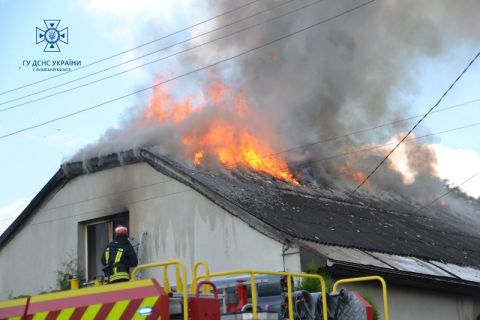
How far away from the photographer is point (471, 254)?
1750 centimetres

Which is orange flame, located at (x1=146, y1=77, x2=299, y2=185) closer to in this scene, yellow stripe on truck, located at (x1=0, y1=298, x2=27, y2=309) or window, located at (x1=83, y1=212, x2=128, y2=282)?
window, located at (x1=83, y1=212, x2=128, y2=282)

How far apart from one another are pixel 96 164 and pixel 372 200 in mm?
8303

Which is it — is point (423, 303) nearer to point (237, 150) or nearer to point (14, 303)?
point (237, 150)

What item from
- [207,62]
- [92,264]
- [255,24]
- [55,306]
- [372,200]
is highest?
[255,24]

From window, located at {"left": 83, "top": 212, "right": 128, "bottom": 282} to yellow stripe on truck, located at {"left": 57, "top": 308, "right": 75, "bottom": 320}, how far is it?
332 inches

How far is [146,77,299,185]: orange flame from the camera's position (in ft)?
50.5

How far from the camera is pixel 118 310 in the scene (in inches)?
222

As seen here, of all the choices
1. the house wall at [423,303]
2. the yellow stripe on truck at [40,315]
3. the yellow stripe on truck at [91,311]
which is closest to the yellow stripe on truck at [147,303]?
the yellow stripe on truck at [91,311]

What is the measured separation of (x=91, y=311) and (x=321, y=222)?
28.0 ft

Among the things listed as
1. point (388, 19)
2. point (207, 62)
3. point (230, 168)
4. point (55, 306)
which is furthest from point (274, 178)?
point (55, 306)

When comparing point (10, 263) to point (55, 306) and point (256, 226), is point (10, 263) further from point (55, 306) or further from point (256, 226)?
point (55, 306)

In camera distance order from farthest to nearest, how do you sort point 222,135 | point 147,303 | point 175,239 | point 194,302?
point 222,135
point 175,239
point 194,302
point 147,303

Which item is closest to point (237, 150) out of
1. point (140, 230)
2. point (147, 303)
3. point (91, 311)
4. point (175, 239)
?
point (140, 230)

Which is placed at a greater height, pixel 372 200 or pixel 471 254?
pixel 372 200
